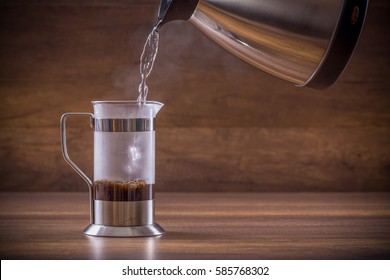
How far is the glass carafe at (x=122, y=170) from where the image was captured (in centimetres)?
89

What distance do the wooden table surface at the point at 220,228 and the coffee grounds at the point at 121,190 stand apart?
0.18 ft

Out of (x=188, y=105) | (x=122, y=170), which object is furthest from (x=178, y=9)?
(x=188, y=105)

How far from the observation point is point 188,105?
55.8 inches

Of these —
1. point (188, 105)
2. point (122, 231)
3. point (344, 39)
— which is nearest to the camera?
point (344, 39)

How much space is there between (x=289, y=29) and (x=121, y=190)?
0.31 m

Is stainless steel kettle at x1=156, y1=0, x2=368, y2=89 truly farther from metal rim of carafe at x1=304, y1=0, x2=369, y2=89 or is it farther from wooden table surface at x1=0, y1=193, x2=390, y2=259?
wooden table surface at x1=0, y1=193, x2=390, y2=259

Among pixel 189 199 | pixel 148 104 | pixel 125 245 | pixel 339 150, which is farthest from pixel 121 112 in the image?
pixel 339 150

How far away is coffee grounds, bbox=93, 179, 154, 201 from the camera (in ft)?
2.93

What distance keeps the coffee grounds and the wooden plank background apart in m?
0.51

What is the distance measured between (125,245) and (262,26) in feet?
1.01

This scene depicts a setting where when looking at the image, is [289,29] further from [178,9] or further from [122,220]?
[122,220]

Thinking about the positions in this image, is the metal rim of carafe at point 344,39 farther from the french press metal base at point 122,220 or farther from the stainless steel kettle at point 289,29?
the french press metal base at point 122,220

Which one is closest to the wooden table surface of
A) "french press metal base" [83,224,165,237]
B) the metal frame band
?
"french press metal base" [83,224,165,237]

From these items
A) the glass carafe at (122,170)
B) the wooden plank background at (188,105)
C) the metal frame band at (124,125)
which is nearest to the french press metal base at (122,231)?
the glass carafe at (122,170)
